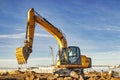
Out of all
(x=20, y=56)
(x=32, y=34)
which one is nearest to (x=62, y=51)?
(x=32, y=34)

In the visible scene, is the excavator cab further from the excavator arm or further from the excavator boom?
the excavator arm

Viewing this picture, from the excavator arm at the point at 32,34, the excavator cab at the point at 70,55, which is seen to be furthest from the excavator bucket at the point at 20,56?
the excavator cab at the point at 70,55

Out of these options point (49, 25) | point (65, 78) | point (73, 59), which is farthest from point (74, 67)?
point (49, 25)

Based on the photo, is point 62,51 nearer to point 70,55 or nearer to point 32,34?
point 70,55

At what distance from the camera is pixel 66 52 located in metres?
30.9

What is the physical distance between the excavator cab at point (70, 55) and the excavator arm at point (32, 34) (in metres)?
1.81

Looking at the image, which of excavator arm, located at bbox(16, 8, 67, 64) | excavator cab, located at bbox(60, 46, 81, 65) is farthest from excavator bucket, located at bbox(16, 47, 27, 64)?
excavator cab, located at bbox(60, 46, 81, 65)

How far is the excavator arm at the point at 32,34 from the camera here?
2836 cm

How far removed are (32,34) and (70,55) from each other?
430 cm

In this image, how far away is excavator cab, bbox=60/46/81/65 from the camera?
30.9m

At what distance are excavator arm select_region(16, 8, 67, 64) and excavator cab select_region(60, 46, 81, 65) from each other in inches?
71.3

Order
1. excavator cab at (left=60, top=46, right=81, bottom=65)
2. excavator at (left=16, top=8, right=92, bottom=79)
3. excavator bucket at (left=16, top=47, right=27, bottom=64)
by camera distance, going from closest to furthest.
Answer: excavator bucket at (left=16, top=47, right=27, bottom=64) < excavator at (left=16, top=8, right=92, bottom=79) < excavator cab at (left=60, top=46, right=81, bottom=65)

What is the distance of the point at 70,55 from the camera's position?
31016 millimetres

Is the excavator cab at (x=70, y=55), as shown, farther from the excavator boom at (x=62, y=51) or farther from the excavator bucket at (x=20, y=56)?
the excavator bucket at (x=20, y=56)
